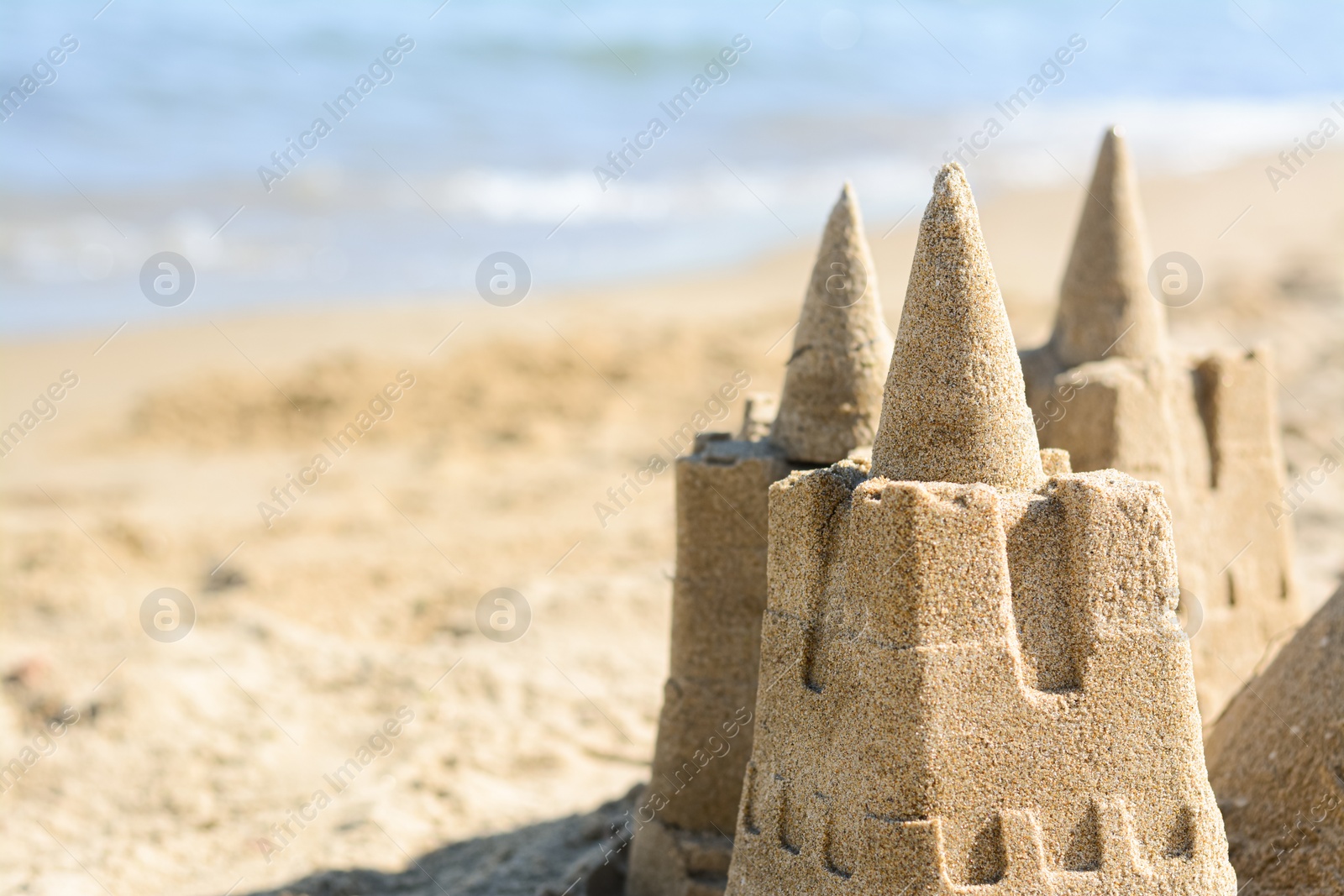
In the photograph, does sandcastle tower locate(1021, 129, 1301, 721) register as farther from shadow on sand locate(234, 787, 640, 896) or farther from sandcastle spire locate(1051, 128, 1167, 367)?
shadow on sand locate(234, 787, 640, 896)

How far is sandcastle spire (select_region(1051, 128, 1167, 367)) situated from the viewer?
4.64m

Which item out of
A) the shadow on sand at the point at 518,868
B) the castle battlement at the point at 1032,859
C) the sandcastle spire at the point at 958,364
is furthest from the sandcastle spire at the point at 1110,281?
the shadow on sand at the point at 518,868

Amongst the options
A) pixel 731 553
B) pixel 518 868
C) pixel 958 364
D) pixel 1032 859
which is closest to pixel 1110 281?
pixel 731 553

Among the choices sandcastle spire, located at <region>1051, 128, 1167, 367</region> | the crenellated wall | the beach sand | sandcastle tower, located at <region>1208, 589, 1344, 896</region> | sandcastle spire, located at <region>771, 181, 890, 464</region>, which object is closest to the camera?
the crenellated wall

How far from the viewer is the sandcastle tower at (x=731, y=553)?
147 inches

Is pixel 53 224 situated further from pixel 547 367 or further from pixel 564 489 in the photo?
pixel 564 489

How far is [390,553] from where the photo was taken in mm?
8914

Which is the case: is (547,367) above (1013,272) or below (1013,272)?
below

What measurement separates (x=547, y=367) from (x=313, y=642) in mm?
5682

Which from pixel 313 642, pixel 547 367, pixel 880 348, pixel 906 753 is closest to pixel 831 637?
pixel 906 753

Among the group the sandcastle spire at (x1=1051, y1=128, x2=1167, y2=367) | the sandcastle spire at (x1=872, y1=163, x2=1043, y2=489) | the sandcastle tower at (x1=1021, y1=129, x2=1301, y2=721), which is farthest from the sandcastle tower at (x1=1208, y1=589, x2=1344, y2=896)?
the sandcastle spire at (x1=872, y1=163, x2=1043, y2=489)

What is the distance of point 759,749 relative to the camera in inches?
122

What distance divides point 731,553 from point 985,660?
1.31 m

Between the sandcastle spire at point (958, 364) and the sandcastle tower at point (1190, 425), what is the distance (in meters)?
1.68
